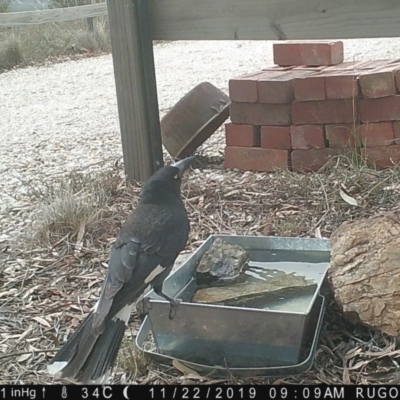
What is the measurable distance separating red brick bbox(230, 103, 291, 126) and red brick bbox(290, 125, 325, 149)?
71mm

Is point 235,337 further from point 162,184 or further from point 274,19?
point 274,19

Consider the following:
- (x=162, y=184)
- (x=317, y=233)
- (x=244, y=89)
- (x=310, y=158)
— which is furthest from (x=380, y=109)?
(x=162, y=184)

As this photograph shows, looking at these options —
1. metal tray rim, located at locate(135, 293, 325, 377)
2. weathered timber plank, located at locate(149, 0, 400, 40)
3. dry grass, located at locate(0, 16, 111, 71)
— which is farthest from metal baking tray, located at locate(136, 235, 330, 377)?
dry grass, located at locate(0, 16, 111, 71)

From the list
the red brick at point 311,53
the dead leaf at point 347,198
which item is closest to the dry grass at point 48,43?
the red brick at point 311,53

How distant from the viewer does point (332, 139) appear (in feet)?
12.0

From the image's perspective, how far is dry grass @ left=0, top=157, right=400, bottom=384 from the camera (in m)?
2.12

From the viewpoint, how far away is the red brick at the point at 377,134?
3543 mm

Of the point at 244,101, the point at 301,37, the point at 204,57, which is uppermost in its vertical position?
the point at 301,37

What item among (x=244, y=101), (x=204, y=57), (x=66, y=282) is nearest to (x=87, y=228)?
(x=66, y=282)

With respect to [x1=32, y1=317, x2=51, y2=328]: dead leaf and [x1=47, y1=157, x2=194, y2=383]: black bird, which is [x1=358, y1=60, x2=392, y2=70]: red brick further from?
[x1=32, y1=317, x2=51, y2=328]: dead leaf

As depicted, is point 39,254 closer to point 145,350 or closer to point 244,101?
point 145,350

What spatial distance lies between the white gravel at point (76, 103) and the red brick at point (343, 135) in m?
0.95

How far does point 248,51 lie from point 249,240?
21.7ft
